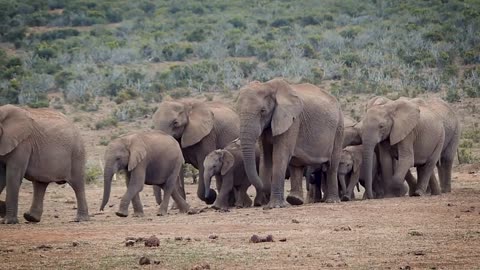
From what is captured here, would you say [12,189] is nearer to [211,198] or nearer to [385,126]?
[211,198]


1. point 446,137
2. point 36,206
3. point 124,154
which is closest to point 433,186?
point 446,137

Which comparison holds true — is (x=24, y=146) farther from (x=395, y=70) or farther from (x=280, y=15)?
(x=280, y=15)

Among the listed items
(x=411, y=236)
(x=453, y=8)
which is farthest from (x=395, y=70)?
(x=411, y=236)

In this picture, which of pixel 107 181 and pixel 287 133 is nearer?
pixel 107 181

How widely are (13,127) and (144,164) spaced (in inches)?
100.0

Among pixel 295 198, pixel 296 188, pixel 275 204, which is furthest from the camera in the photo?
pixel 296 188

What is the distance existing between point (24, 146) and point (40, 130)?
16.1 inches

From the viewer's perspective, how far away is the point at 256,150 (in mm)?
20281

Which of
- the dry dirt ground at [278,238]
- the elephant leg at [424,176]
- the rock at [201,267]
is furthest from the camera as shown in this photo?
the elephant leg at [424,176]

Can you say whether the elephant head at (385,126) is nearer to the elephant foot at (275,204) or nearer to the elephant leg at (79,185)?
the elephant foot at (275,204)

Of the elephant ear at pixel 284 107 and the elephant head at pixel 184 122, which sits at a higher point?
the elephant ear at pixel 284 107

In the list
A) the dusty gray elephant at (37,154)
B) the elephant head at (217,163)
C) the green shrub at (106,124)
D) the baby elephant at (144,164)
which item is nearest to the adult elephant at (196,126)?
the elephant head at (217,163)

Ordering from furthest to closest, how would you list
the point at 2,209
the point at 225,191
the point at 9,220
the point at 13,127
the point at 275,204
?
the point at 225,191 → the point at 275,204 → the point at 2,209 → the point at 13,127 → the point at 9,220

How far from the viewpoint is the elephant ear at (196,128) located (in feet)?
69.4
